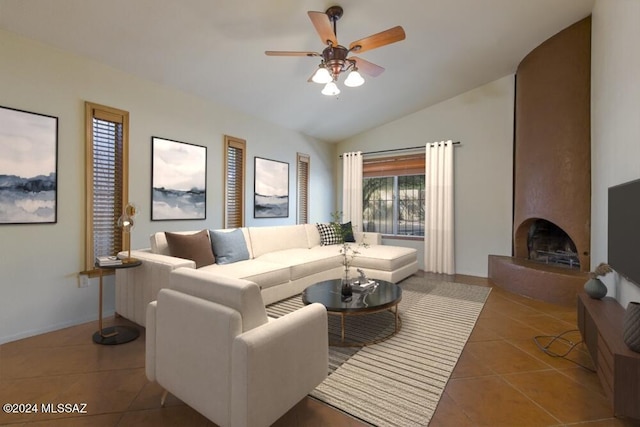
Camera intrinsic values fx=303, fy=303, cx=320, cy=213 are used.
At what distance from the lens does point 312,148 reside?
591 centimetres

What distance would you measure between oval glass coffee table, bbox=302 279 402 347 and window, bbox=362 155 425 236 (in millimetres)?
2849

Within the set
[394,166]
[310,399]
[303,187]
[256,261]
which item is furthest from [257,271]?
[394,166]

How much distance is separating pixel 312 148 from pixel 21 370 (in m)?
4.87

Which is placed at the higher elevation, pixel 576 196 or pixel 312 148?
pixel 312 148

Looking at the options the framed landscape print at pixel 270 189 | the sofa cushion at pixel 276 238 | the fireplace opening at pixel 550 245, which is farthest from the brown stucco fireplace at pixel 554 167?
the framed landscape print at pixel 270 189

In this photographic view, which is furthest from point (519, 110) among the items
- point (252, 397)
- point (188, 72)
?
point (252, 397)

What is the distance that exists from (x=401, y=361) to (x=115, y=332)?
2420mm

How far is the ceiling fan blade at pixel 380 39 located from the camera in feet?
7.49

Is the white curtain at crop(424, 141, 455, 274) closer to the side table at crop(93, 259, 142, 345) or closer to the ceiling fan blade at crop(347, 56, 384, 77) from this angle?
the ceiling fan blade at crop(347, 56, 384, 77)

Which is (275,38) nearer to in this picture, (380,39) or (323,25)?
(323,25)

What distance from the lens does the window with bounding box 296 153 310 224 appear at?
18.4 feet

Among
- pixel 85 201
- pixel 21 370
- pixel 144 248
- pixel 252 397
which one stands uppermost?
→ pixel 85 201

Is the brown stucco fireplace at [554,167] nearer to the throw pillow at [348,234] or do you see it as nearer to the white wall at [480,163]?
the white wall at [480,163]

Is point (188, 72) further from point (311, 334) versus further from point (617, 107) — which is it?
point (617, 107)
